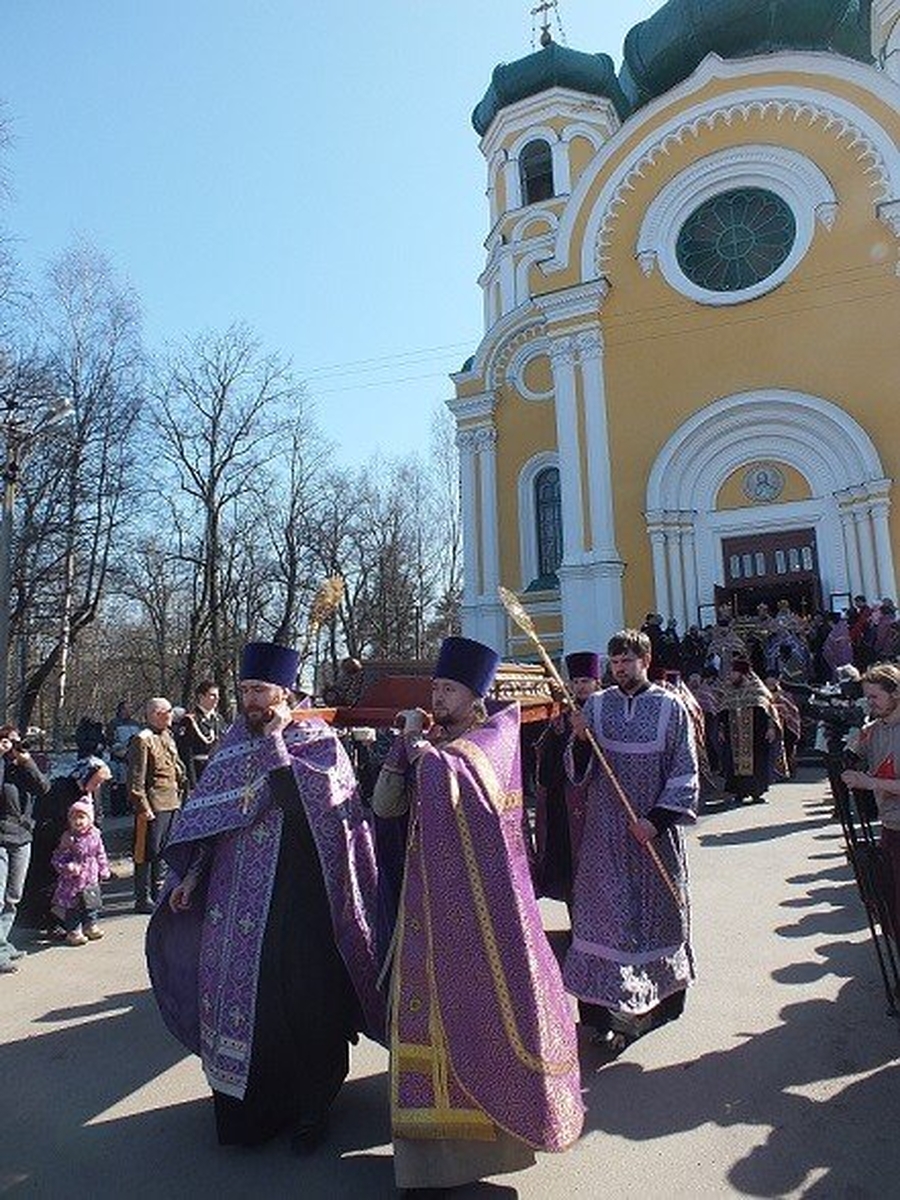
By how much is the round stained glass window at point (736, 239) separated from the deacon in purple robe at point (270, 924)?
18.8m

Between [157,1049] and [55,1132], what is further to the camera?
[157,1049]

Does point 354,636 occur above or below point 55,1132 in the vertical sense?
above

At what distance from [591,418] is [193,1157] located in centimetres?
1798

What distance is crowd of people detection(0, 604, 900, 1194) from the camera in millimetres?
2797

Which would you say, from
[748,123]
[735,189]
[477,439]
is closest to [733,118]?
[748,123]

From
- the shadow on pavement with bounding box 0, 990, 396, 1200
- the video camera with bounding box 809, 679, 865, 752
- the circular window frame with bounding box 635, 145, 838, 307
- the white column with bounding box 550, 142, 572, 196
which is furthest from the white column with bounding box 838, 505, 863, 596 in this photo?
the shadow on pavement with bounding box 0, 990, 396, 1200

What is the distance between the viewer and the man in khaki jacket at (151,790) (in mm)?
6996

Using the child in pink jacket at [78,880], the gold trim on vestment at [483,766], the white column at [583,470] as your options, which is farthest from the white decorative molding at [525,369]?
the gold trim on vestment at [483,766]

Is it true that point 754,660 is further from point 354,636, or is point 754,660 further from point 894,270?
point 354,636

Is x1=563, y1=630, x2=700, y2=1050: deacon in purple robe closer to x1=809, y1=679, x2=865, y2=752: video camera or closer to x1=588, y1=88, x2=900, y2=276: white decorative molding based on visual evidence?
x1=809, y1=679, x2=865, y2=752: video camera

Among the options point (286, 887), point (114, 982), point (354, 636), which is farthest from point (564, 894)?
point (354, 636)

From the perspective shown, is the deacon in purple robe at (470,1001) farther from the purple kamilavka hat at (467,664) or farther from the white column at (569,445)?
the white column at (569,445)

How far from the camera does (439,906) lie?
2.85 m

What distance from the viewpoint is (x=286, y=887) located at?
11.1 ft
